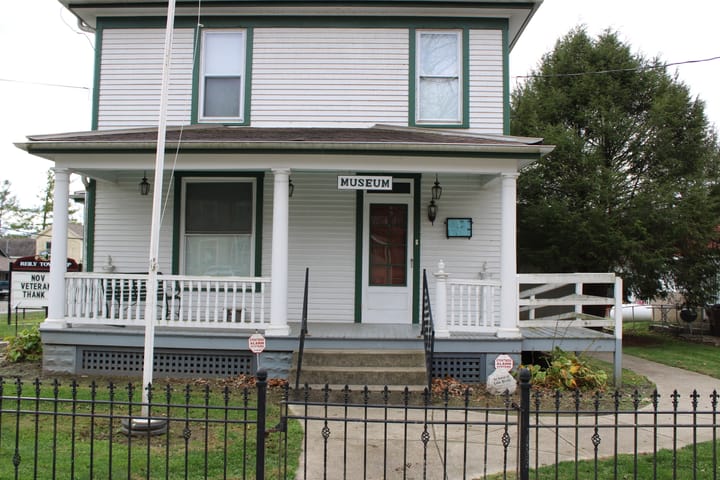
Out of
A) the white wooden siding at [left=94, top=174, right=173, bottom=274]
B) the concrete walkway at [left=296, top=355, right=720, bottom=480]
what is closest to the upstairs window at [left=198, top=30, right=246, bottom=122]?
the white wooden siding at [left=94, top=174, right=173, bottom=274]

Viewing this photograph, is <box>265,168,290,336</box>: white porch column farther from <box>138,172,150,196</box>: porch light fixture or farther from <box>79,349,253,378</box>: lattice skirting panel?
<box>138,172,150,196</box>: porch light fixture

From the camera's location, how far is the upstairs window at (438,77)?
1095cm

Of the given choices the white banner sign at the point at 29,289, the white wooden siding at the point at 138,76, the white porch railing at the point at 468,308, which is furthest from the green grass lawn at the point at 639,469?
the white wooden siding at the point at 138,76

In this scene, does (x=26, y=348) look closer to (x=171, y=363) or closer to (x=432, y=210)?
(x=171, y=363)

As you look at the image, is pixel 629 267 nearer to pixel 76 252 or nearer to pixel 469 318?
pixel 469 318

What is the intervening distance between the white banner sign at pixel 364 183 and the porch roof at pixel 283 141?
0.56 meters

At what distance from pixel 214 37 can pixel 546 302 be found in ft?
25.5

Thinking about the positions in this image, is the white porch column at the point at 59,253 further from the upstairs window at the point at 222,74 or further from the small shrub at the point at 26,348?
the upstairs window at the point at 222,74

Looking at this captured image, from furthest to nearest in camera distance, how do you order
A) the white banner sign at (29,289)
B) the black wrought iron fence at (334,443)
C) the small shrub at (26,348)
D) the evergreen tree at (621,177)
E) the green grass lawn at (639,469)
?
the evergreen tree at (621,177) < the white banner sign at (29,289) < the small shrub at (26,348) < the green grass lawn at (639,469) < the black wrought iron fence at (334,443)

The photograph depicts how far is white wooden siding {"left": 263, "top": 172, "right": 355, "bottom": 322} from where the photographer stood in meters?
10.6

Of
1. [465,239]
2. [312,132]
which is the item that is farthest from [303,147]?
[465,239]

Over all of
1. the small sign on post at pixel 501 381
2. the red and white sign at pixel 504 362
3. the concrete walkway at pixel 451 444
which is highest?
the red and white sign at pixel 504 362

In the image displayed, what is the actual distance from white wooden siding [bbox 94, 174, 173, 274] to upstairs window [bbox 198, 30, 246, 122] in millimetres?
1787

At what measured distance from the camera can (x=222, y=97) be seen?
11.2 meters
